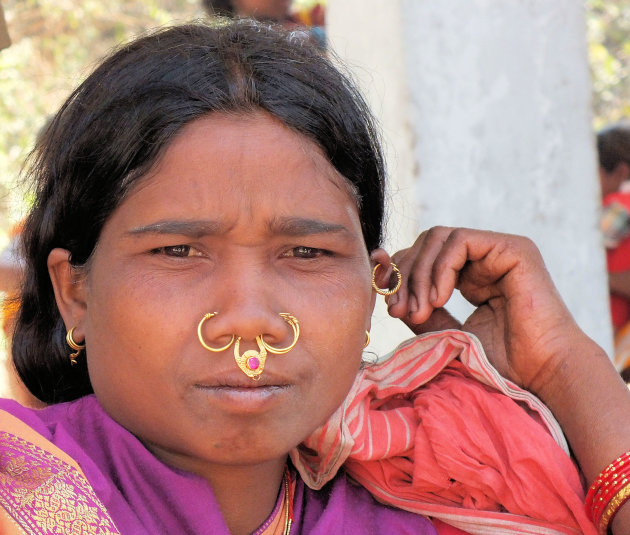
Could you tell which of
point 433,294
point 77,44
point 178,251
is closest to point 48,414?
point 178,251

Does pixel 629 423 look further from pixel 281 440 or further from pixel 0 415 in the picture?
pixel 0 415

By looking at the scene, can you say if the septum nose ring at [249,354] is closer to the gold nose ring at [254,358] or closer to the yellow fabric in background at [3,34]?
the gold nose ring at [254,358]

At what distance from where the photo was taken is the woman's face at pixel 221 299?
1.67m

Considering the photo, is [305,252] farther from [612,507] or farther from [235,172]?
[612,507]

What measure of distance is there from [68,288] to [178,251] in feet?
1.00

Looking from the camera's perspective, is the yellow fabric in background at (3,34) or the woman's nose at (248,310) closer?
the woman's nose at (248,310)

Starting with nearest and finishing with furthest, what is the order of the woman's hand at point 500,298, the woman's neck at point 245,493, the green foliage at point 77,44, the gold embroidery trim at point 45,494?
the gold embroidery trim at point 45,494 → the woman's neck at point 245,493 → the woman's hand at point 500,298 → the green foliage at point 77,44

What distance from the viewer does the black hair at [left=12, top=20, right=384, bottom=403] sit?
182cm

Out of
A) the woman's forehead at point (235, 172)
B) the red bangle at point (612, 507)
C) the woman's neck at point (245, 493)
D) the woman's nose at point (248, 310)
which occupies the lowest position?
the red bangle at point (612, 507)

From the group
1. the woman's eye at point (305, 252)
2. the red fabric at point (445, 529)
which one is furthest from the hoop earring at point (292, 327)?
the red fabric at point (445, 529)

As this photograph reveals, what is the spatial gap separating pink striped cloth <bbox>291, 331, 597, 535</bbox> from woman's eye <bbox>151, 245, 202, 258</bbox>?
527 mm

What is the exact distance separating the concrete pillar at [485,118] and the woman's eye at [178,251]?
4.50ft

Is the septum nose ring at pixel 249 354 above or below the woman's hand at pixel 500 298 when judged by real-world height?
above

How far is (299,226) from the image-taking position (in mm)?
1794
